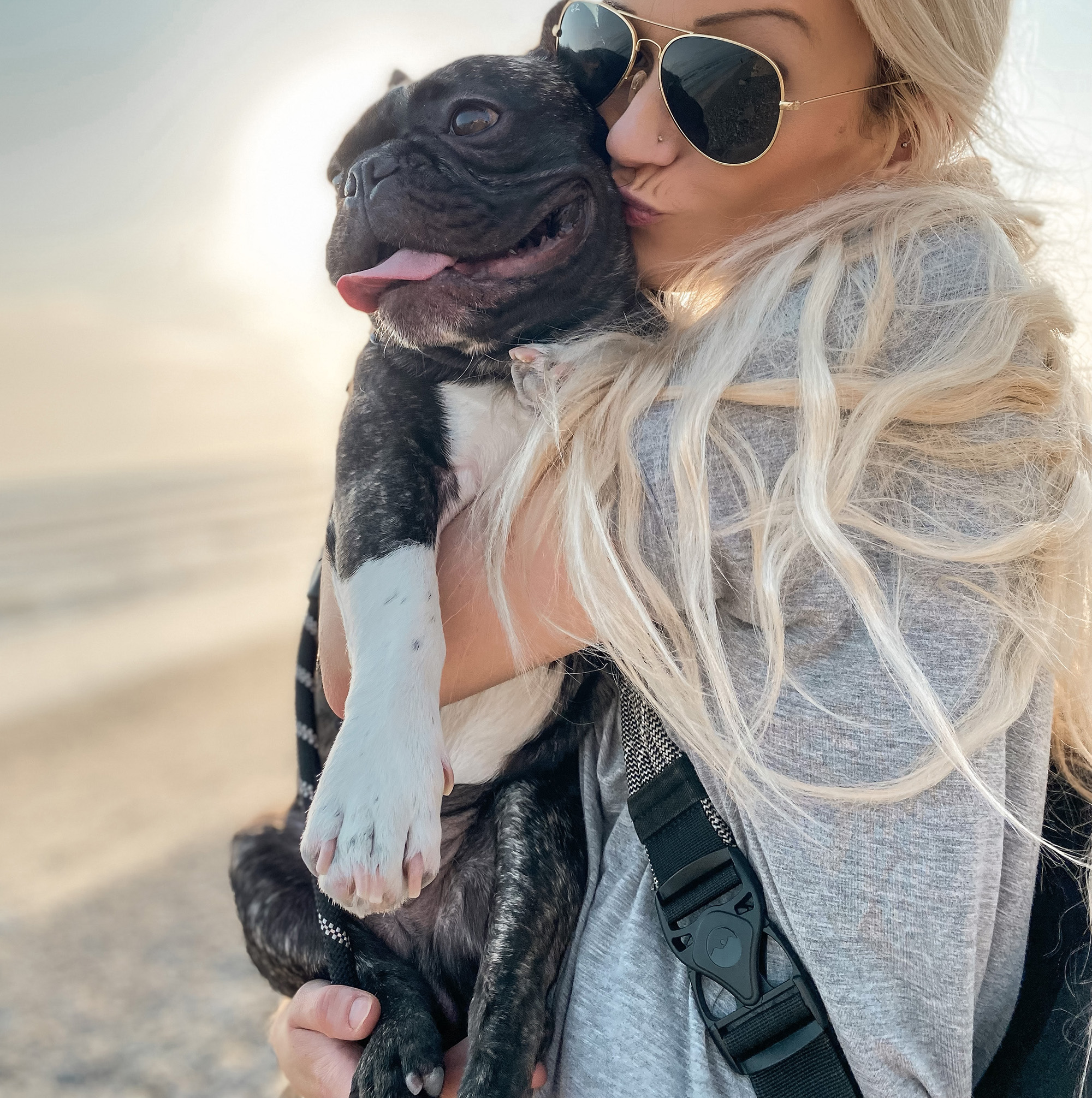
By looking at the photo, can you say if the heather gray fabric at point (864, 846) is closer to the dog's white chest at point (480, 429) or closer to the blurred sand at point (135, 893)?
the dog's white chest at point (480, 429)

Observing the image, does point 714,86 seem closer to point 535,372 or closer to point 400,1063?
point 535,372

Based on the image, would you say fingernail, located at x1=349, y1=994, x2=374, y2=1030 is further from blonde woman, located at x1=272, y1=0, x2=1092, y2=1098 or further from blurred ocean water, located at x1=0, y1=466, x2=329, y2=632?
blurred ocean water, located at x1=0, y1=466, x2=329, y2=632

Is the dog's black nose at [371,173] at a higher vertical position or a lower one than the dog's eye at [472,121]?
lower

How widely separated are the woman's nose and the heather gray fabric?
1.34 feet

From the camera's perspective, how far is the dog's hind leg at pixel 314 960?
155cm

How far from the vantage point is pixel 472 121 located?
69.0 inches

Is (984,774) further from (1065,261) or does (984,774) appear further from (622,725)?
(1065,261)

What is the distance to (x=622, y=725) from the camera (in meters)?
1.50

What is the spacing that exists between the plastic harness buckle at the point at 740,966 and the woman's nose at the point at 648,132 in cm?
113

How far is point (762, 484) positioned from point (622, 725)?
0.47m

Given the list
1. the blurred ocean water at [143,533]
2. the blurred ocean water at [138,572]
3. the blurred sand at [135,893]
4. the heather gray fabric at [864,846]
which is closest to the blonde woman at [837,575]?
the heather gray fabric at [864,846]

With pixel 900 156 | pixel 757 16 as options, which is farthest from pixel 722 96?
pixel 900 156

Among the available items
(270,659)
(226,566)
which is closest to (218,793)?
(270,659)

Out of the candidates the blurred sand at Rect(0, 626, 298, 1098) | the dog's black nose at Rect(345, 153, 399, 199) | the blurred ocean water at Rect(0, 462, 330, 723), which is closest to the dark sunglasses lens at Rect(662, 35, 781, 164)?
the dog's black nose at Rect(345, 153, 399, 199)
